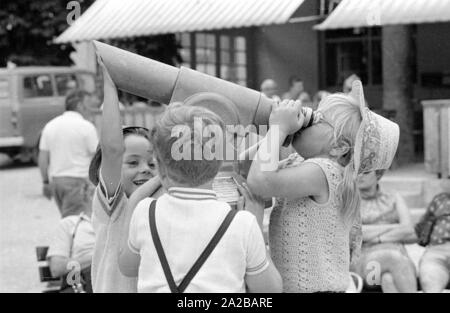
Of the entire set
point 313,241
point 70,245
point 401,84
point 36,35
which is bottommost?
point 70,245

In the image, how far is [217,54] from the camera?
1325cm

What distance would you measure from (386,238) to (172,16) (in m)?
5.32

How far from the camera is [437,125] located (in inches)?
314

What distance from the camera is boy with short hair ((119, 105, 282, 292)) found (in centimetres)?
187

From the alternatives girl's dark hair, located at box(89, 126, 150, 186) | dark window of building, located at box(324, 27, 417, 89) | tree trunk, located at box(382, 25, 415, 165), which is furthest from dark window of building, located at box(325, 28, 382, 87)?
girl's dark hair, located at box(89, 126, 150, 186)

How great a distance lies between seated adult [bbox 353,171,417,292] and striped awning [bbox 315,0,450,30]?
247 centimetres

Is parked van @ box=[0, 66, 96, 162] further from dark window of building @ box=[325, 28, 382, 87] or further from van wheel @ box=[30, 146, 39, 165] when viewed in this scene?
dark window of building @ box=[325, 28, 382, 87]

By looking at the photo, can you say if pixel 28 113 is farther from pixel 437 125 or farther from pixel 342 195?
pixel 342 195

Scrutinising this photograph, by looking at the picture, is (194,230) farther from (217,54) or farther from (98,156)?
(217,54)

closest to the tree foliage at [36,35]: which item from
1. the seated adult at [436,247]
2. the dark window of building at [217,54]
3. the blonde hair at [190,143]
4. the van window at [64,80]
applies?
the dark window of building at [217,54]

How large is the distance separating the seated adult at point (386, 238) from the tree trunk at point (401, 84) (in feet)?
14.1

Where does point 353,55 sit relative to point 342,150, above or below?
below

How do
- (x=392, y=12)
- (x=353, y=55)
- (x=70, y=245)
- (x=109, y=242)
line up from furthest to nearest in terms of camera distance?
(x=353, y=55)
(x=392, y=12)
(x=70, y=245)
(x=109, y=242)

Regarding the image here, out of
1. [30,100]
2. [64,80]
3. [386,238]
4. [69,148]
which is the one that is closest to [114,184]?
[386,238]
